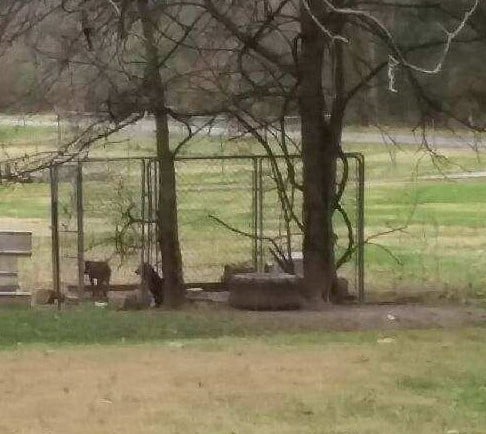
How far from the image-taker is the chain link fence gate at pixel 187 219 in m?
14.1

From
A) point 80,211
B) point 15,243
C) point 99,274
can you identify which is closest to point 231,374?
point 80,211

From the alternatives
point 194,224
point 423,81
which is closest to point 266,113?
point 423,81

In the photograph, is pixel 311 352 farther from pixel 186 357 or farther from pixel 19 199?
pixel 19 199

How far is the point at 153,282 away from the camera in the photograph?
14320 mm

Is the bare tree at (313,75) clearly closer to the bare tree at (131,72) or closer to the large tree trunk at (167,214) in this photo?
the bare tree at (131,72)

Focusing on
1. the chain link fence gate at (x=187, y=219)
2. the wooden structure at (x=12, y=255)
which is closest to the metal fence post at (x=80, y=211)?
the chain link fence gate at (x=187, y=219)

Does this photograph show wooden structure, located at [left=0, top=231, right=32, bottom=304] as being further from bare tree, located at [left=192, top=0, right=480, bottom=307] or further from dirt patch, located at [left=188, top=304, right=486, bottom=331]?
bare tree, located at [left=192, top=0, right=480, bottom=307]

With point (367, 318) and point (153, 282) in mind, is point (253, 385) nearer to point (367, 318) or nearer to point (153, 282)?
point (367, 318)

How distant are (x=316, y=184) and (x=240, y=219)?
346 inches

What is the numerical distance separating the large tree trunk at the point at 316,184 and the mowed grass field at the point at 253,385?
438cm

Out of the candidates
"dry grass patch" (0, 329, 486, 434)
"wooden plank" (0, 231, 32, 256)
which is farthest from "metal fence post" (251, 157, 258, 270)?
"dry grass patch" (0, 329, 486, 434)

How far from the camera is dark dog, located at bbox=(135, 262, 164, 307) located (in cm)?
1408

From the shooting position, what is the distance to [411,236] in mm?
23000

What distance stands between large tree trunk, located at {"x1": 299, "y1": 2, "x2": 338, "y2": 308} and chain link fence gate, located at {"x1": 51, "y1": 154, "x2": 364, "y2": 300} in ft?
1.01
